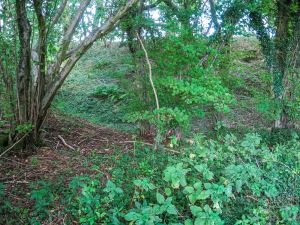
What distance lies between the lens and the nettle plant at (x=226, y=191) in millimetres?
3172

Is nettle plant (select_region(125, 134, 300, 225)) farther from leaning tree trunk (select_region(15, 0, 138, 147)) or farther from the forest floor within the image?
leaning tree trunk (select_region(15, 0, 138, 147))

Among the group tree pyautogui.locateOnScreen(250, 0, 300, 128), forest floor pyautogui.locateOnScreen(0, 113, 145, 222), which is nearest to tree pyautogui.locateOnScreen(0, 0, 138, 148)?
forest floor pyautogui.locateOnScreen(0, 113, 145, 222)

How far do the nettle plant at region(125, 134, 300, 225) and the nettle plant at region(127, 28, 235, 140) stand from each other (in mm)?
1251

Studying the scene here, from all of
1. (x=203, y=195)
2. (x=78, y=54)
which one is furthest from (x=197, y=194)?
(x=78, y=54)

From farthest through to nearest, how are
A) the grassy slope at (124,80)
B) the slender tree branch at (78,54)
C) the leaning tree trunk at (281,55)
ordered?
the leaning tree trunk at (281,55) → the grassy slope at (124,80) → the slender tree branch at (78,54)

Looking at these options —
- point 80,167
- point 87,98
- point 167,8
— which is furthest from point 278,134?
point 87,98

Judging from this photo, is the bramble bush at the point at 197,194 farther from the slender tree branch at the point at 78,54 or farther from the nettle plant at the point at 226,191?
the slender tree branch at the point at 78,54

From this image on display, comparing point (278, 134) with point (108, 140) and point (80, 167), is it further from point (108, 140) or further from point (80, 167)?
point (80, 167)

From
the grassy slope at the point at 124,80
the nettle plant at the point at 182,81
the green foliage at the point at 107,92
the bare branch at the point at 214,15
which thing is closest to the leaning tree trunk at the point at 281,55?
the grassy slope at the point at 124,80

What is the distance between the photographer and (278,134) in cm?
825

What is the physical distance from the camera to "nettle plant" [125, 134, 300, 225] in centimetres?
317

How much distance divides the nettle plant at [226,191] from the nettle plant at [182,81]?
1251 mm

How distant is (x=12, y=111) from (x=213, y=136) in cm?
452

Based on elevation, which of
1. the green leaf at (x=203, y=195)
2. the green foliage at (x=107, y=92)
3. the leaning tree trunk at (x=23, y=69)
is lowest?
the green leaf at (x=203, y=195)
